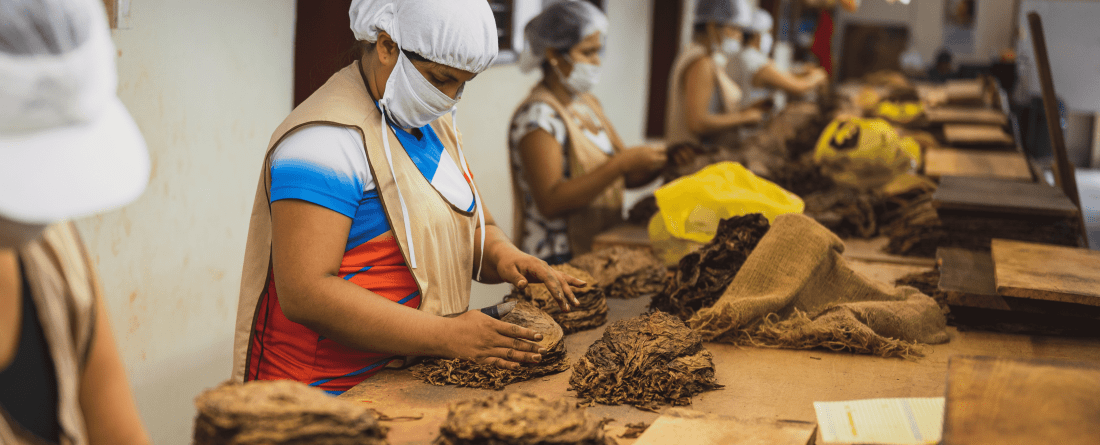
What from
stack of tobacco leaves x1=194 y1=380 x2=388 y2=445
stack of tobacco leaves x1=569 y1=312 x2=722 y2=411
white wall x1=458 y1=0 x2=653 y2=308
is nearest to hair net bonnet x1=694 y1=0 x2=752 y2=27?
white wall x1=458 y1=0 x2=653 y2=308

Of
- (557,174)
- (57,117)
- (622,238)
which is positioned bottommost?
(622,238)

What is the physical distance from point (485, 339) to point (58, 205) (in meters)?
0.90

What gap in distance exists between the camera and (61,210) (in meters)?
0.82

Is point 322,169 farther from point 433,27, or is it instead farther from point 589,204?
point 589,204

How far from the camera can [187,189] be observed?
277cm

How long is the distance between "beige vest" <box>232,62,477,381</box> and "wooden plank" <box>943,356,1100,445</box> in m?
1.00

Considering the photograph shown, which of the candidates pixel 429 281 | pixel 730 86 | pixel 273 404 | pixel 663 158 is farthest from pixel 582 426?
pixel 730 86

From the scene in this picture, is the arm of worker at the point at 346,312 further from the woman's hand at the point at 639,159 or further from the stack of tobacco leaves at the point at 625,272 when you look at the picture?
the woman's hand at the point at 639,159

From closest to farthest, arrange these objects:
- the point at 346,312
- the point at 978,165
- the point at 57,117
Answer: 1. the point at 57,117
2. the point at 346,312
3. the point at 978,165

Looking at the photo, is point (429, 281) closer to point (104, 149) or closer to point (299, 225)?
point (299, 225)

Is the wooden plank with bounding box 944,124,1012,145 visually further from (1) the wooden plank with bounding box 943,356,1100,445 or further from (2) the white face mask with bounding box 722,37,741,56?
(1) the wooden plank with bounding box 943,356,1100,445

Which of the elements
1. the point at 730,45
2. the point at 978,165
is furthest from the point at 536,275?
the point at 730,45

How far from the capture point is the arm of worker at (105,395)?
3.34 ft

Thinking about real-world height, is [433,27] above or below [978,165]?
above
